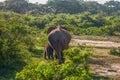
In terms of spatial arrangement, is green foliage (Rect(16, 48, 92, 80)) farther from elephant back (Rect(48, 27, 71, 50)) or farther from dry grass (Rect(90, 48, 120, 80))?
elephant back (Rect(48, 27, 71, 50))

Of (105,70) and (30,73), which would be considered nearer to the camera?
(30,73)

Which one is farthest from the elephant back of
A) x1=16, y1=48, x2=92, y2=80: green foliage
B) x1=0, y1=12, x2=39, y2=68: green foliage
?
x1=16, y1=48, x2=92, y2=80: green foliage

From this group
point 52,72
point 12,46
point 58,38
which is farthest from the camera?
point 12,46

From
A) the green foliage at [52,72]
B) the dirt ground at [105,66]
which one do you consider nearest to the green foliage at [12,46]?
the dirt ground at [105,66]

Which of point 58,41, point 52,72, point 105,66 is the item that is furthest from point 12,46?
point 52,72

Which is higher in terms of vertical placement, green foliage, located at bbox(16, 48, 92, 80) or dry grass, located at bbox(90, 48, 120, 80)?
green foliage, located at bbox(16, 48, 92, 80)

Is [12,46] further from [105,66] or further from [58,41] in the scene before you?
[105,66]

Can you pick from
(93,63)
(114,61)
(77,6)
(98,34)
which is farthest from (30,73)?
(77,6)

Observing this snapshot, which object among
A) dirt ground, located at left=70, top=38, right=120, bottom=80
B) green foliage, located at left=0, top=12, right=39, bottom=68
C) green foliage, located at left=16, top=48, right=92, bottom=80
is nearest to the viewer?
green foliage, located at left=16, top=48, right=92, bottom=80

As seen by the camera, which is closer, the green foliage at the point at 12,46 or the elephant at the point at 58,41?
the green foliage at the point at 12,46

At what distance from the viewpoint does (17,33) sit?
18.4 m

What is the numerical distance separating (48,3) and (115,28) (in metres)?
33.0

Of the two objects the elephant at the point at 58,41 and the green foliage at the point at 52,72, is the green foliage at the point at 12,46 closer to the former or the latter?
the elephant at the point at 58,41

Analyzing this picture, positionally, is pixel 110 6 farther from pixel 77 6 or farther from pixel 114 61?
pixel 114 61
